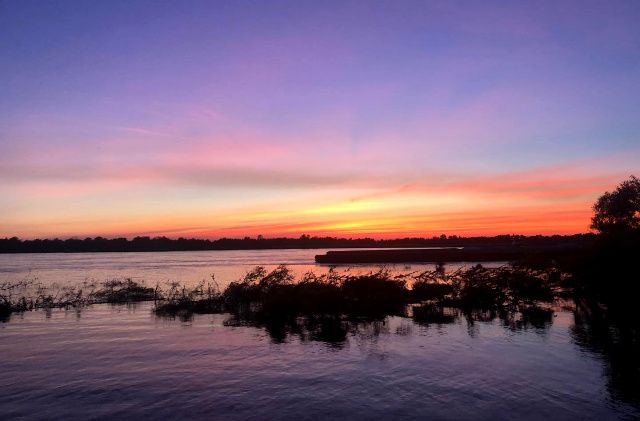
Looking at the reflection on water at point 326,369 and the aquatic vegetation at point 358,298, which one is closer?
the reflection on water at point 326,369

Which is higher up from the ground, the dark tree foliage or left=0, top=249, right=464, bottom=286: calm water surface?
the dark tree foliage

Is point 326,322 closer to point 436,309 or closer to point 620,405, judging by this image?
point 436,309

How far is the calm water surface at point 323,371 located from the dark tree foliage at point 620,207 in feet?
135

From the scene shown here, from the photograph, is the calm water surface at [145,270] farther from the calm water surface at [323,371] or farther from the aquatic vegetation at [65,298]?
the calm water surface at [323,371]

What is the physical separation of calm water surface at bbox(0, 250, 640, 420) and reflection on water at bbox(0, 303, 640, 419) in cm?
5

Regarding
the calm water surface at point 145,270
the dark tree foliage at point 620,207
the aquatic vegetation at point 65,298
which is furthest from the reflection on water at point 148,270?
the dark tree foliage at point 620,207

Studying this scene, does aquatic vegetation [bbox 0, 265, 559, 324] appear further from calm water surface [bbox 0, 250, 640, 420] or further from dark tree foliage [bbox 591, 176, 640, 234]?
dark tree foliage [bbox 591, 176, 640, 234]

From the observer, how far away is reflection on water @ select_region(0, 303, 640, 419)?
13.6m

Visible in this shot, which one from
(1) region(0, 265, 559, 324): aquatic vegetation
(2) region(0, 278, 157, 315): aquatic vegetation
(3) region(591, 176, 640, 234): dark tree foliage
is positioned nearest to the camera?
(1) region(0, 265, 559, 324): aquatic vegetation

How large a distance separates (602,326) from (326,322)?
13736 millimetres

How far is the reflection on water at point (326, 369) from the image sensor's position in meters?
13.6

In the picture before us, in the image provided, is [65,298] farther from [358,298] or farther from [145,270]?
[145,270]

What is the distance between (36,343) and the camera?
74.3 feet

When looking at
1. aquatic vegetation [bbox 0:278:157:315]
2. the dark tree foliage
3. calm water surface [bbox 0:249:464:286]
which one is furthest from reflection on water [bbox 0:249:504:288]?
the dark tree foliage
